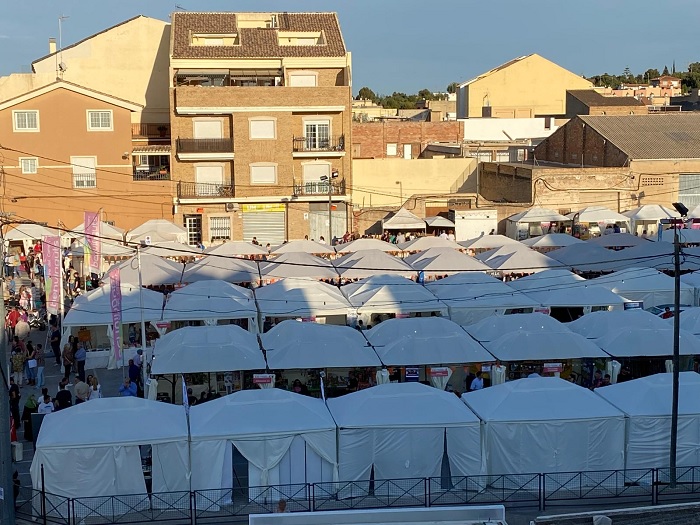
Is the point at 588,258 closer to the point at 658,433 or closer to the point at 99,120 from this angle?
the point at 658,433

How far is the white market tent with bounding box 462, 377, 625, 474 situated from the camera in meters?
17.0

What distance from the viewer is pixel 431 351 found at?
70.6 feet

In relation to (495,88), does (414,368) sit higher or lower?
lower

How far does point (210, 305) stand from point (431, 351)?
22.7 feet

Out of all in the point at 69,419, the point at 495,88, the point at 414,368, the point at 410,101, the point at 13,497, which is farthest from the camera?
the point at 410,101

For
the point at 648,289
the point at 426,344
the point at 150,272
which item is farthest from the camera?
the point at 150,272

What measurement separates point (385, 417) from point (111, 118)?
3181cm

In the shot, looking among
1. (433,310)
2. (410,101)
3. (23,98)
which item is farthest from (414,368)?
(410,101)

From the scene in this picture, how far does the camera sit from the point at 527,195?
152ft

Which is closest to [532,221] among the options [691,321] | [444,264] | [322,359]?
[444,264]

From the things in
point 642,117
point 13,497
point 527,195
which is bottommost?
point 13,497

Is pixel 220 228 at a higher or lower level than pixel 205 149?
lower

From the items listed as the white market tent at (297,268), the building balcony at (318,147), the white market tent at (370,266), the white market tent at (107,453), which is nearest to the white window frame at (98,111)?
the building balcony at (318,147)

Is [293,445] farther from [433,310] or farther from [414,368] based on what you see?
[433,310]
